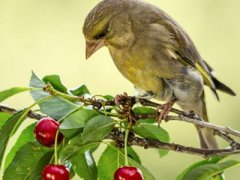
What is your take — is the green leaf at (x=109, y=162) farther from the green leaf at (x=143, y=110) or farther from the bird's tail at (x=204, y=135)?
the bird's tail at (x=204, y=135)

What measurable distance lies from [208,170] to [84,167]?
0.36 meters

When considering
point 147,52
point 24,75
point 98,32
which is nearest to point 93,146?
→ point 98,32

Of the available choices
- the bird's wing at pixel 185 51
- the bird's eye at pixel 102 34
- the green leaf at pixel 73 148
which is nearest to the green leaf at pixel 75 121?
the green leaf at pixel 73 148

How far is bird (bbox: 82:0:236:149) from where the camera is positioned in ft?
9.73

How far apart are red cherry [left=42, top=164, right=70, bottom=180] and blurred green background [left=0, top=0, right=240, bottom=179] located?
3.48 meters

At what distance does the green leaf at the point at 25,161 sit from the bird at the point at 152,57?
32.6 inches

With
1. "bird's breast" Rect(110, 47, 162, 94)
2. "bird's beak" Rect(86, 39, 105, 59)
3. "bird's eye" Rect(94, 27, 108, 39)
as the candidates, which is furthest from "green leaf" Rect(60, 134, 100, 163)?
A: "bird's breast" Rect(110, 47, 162, 94)

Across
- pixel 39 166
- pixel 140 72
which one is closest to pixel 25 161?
pixel 39 166

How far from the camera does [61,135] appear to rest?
2.08 m

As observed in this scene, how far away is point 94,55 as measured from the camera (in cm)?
587

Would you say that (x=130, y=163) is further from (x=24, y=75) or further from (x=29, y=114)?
(x=24, y=75)

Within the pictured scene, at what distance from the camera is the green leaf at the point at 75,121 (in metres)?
2.02

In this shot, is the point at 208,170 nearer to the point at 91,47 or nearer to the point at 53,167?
the point at 53,167

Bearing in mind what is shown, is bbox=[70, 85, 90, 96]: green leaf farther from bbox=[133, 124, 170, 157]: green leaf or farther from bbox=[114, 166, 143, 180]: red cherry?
bbox=[114, 166, 143, 180]: red cherry
